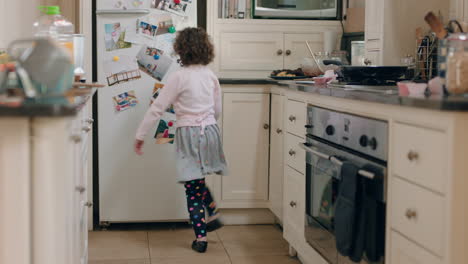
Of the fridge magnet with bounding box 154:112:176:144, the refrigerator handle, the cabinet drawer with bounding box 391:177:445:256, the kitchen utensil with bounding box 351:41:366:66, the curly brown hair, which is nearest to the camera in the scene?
the cabinet drawer with bounding box 391:177:445:256

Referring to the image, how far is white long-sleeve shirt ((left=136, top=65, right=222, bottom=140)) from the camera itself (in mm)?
3602

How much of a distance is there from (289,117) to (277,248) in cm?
77

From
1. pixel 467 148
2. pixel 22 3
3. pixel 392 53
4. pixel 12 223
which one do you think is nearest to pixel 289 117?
pixel 392 53

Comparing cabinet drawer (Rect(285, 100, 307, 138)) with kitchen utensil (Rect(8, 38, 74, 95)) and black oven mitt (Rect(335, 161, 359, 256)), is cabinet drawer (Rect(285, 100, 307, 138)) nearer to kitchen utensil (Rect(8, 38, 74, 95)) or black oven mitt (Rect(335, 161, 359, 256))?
black oven mitt (Rect(335, 161, 359, 256))

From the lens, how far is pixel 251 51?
168 inches

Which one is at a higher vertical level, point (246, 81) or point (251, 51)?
point (251, 51)

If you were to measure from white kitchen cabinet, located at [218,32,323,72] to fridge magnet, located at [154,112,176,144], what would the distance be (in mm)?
465

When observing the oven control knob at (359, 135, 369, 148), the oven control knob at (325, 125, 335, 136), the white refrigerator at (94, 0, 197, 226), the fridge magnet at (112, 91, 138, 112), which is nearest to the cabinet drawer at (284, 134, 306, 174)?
the oven control knob at (325, 125, 335, 136)

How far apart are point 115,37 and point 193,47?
0.59m

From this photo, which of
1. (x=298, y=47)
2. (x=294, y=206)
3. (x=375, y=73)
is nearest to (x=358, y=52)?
(x=298, y=47)

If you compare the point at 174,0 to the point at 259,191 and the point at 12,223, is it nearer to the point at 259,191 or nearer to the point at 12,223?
the point at 259,191

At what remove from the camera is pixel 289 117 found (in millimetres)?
3432

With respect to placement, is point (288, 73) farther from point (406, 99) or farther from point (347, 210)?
point (406, 99)

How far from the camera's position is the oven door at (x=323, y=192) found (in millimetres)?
2654
